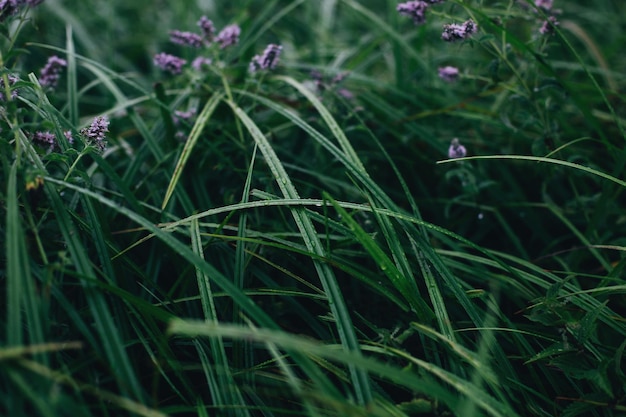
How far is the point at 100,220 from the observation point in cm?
157

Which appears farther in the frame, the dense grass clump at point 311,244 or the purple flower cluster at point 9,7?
the purple flower cluster at point 9,7

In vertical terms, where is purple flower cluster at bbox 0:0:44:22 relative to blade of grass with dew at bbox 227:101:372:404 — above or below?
above

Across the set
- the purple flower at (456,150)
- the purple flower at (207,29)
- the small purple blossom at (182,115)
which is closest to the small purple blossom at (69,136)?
the small purple blossom at (182,115)

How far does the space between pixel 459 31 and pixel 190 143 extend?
3.25ft

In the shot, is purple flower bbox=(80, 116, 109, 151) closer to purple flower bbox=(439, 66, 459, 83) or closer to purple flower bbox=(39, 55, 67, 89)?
purple flower bbox=(39, 55, 67, 89)

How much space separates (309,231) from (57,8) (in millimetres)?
2565

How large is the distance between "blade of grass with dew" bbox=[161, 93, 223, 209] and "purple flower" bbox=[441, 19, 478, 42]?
899 millimetres

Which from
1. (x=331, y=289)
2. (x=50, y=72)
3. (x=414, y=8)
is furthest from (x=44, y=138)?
(x=414, y=8)

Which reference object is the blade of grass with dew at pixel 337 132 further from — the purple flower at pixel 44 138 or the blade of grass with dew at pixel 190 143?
the purple flower at pixel 44 138

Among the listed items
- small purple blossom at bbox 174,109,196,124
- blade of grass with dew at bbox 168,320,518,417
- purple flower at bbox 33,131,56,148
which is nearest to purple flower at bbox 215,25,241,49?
small purple blossom at bbox 174,109,196,124

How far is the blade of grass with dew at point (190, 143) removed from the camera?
170 centimetres

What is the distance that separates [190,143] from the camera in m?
1.83

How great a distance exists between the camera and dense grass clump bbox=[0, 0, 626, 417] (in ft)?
4.04

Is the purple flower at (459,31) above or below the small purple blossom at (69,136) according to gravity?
above
